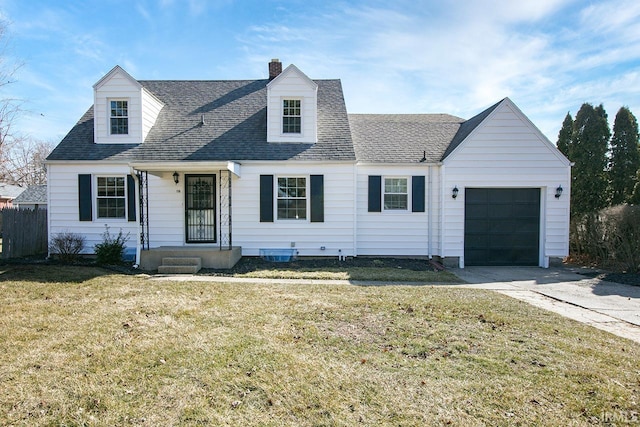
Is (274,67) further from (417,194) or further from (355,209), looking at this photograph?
(417,194)

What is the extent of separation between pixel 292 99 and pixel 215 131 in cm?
302

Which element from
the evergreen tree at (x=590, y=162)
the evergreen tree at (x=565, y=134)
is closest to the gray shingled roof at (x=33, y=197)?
the evergreen tree at (x=565, y=134)

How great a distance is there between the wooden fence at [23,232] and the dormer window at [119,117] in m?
4.53

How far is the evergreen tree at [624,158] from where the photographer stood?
1273 cm

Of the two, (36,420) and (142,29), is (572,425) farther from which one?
(142,29)

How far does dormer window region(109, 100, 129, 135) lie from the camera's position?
40.8 ft

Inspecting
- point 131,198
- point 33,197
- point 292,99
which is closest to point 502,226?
point 292,99

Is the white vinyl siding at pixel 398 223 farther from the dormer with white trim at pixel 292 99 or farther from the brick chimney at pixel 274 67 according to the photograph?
the brick chimney at pixel 274 67

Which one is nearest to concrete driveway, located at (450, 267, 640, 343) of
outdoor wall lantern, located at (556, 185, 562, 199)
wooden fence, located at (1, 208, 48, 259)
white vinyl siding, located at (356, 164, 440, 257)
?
white vinyl siding, located at (356, 164, 440, 257)

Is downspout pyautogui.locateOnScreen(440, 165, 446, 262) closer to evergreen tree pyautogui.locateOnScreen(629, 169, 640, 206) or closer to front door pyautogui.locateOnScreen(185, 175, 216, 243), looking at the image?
evergreen tree pyautogui.locateOnScreen(629, 169, 640, 206)

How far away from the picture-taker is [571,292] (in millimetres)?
8250

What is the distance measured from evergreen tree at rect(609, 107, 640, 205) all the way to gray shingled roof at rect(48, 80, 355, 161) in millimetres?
9751

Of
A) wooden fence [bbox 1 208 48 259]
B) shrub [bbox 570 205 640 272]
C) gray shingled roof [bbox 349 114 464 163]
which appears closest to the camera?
shrub [bbox 570 205 640 272]

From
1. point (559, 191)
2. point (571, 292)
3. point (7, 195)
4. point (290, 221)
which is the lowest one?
point (571, 292)
